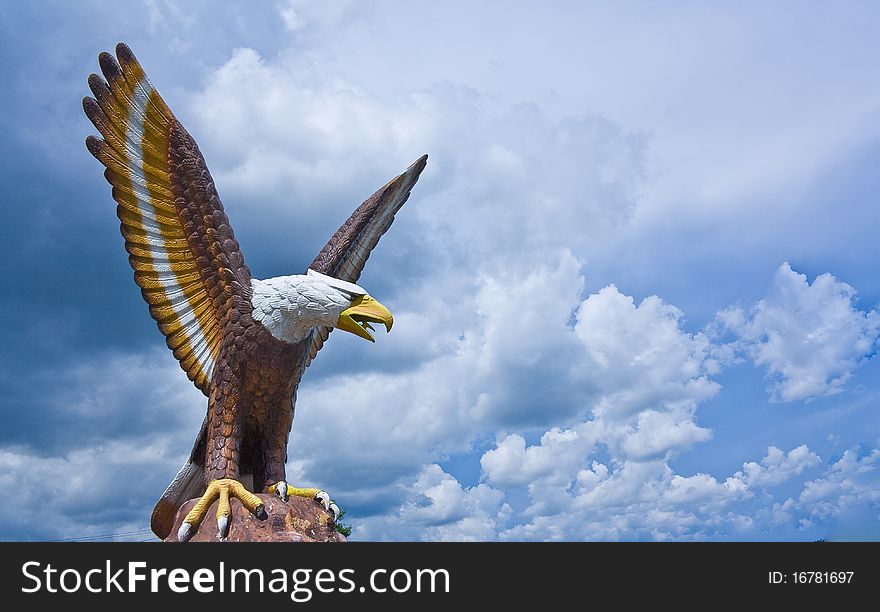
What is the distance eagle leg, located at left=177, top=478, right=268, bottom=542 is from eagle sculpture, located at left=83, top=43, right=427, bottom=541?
11.2 inches

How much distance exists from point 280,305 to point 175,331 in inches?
48.4

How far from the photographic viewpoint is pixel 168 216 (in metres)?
7.06

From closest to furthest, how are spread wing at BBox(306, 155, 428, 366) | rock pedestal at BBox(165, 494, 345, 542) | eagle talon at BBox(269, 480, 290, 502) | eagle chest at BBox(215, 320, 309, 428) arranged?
rock pedestal at BBox(165, 494, 345, 542), eagle talon at BBox(269, 480, 290, 502), eagle chest at BBox(215, 320, 309, 428), spread wing at BBox(306, 155, 428, 366)

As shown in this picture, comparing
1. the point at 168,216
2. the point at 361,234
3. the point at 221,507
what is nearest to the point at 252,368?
the point at 221,507

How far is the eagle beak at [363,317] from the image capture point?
680 cm

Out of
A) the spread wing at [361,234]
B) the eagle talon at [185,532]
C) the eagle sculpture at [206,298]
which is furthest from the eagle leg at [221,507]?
the spread wing at [361,234]

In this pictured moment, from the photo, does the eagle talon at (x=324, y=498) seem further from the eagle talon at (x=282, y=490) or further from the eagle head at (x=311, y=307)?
the eagle head at (x=311, y=307)

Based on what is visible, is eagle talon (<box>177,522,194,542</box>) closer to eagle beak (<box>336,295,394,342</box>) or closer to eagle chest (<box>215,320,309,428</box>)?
eagle chest (<box>215,320,309,428</box>)

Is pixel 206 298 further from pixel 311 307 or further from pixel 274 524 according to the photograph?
pixel 274 524

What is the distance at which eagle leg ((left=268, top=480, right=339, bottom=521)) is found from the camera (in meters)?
6.55

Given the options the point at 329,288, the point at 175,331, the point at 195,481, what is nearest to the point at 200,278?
the point at 175,331

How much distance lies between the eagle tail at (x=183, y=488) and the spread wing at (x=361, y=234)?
145cm

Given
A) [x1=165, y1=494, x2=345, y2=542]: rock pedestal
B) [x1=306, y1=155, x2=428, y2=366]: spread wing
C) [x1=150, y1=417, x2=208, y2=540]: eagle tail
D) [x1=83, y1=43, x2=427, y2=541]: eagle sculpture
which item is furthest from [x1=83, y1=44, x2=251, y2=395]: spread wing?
[x1=165, y1=494, x2=345, y2=542]: rock pedestal
